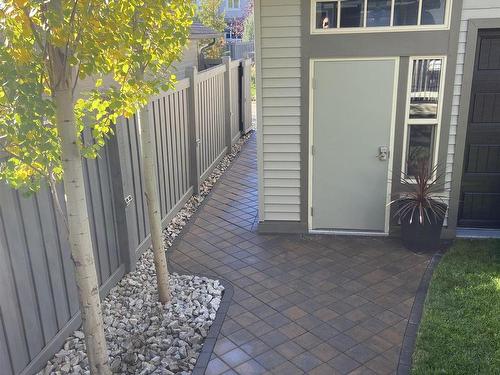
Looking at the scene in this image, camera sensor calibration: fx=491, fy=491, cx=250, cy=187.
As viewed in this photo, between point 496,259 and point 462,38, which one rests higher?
point 462,38

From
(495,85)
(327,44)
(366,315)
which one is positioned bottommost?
(366,315)

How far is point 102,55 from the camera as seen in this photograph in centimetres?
277

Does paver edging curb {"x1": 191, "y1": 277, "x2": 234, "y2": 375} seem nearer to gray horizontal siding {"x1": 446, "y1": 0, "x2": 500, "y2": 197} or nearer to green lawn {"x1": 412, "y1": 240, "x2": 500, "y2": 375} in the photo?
green lawn {"x1": 412, "y1": 240, "x2": 500, "y2": 375}

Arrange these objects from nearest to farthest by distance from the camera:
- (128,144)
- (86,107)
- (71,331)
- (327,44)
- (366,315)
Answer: (86,107)
(71,331)
(366,315)
(128,144)
(327,44)

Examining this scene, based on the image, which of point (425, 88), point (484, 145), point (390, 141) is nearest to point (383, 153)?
point (390, 141)

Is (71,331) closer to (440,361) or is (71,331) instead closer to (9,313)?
(9,313)

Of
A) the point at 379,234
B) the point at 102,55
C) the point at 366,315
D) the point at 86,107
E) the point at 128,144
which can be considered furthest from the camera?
the point at 379,234

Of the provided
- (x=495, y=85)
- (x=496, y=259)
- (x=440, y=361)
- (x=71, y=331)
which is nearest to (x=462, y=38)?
(x=495, y=85)

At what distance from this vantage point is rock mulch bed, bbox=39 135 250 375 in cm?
370

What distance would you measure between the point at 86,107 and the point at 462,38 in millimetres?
4128

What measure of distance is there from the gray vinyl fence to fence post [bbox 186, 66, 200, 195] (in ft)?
0.05

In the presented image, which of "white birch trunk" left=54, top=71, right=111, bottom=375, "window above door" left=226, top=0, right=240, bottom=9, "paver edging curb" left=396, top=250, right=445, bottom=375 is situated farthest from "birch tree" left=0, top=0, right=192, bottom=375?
"window above door" left=226, top=0, right=240, bottom=9

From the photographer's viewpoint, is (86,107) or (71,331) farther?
(71,331)

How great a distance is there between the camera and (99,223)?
4.57 metres
